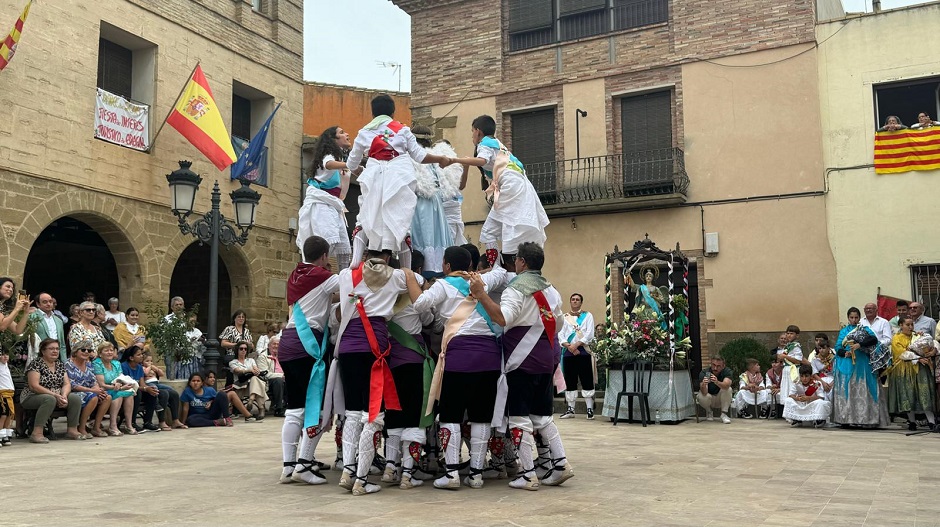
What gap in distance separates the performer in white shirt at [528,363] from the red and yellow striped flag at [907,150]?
12747 millimetres

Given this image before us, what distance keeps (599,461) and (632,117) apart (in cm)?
1267

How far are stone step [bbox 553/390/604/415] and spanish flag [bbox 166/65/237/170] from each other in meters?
8.09

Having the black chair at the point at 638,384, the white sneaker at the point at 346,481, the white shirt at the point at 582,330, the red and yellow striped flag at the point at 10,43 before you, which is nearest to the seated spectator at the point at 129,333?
the red and yellow striped flag at the point at 10,43

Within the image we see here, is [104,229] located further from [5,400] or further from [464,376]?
[464,376]

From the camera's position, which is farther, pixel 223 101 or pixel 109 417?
pixel 223 101

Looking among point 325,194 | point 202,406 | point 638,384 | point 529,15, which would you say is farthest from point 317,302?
point 529,15

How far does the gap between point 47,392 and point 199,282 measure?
1041 centimetres

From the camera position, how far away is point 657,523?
15.7 feet

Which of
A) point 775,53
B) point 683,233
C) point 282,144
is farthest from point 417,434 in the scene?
point 282,144

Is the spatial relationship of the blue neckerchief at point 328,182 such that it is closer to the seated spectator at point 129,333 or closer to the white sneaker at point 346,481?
the white sneaker at point 346,481

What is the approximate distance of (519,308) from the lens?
6.17m

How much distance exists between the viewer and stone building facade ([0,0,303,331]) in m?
14.9

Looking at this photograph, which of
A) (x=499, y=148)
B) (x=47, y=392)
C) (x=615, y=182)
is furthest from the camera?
(x=615, y=182)

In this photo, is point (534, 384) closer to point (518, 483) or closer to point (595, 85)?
point (518, 483)
